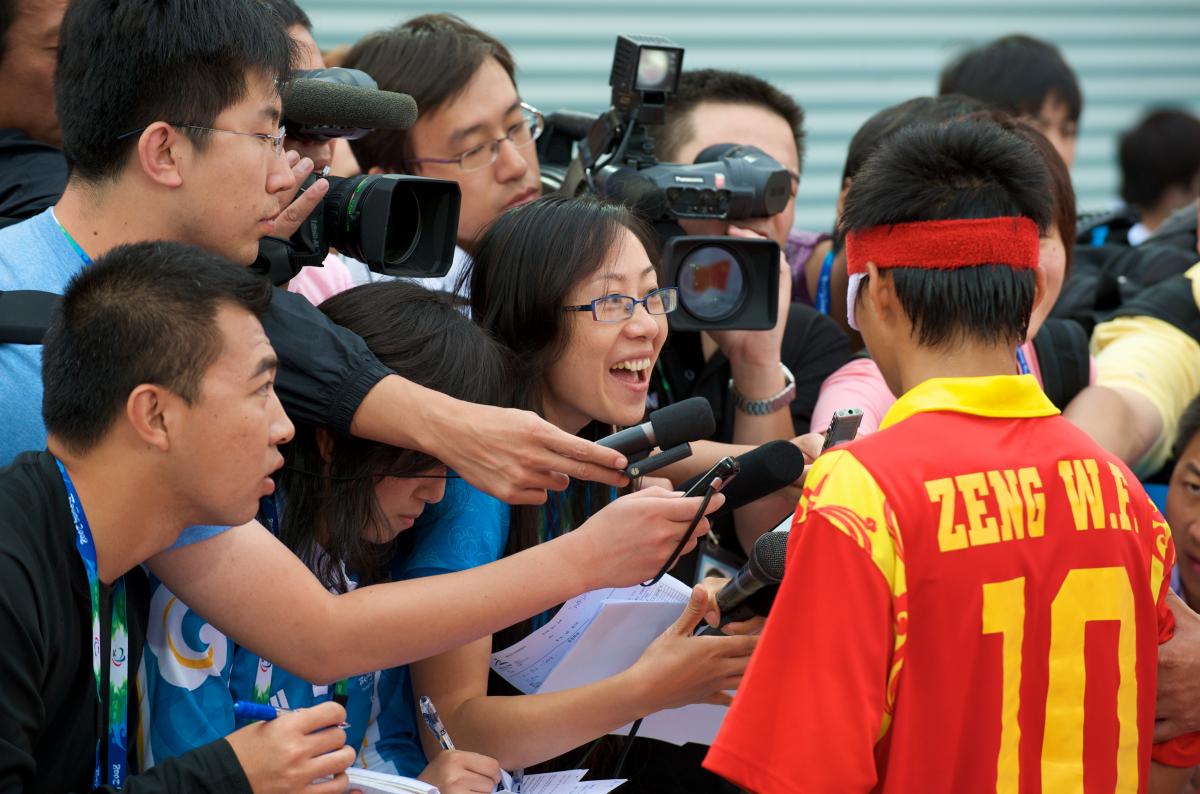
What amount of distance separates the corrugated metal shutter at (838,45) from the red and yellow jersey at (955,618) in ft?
13.8

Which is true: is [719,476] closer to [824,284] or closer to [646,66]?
[646,66]

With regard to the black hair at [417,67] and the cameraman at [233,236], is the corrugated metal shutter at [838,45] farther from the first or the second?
the cameraman at [233,236]

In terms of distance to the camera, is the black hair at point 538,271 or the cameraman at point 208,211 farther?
the black hair at point 538,271

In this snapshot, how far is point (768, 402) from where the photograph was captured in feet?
9.39

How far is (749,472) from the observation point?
1.95 meters

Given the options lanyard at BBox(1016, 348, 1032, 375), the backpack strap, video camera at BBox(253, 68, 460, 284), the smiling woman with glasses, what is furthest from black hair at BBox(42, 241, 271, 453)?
the backpack strap

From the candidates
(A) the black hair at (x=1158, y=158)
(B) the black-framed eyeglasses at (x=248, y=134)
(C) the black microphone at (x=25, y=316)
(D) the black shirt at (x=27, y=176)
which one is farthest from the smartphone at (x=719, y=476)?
(A) the black hair at (x=1158, y=158)

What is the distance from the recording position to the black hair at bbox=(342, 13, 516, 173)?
3.16 m

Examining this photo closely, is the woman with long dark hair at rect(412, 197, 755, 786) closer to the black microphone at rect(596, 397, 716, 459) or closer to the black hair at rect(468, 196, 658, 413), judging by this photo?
the black hair at rect(468, 196, 658, 413)

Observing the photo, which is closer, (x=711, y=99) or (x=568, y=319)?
(x=568, y=319)

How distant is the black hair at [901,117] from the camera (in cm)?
312

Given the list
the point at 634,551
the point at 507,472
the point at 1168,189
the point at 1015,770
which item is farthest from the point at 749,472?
the point at 1168,189

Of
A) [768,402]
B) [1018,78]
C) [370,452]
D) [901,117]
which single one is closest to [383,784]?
[370,452]

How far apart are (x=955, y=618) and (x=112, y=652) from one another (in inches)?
41.3
